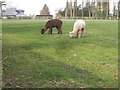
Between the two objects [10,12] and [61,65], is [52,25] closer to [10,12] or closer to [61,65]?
[10,12]

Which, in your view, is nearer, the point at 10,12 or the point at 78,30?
the point at 78,30

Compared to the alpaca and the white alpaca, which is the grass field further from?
the alpaca

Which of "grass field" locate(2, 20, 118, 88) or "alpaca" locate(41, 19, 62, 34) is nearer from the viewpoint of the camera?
"grass field" locate(2, 20, 118, 88)

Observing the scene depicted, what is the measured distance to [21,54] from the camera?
8.25 m

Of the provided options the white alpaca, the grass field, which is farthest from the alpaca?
the grass field

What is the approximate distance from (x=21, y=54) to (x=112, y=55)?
252 centimetres

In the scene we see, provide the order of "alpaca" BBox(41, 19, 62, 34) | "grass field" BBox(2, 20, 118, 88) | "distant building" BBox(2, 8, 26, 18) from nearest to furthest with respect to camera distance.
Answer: "grass field" BBox(2, 20, 118, 88)
"distant building" BBox(2, 8, 26, 18)
"alpaca" BBox(41, 19, 62, 34)

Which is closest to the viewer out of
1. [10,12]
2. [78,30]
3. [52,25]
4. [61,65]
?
[61,65]

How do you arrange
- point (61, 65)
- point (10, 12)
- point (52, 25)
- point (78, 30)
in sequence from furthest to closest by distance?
point (10, 12)
point (52, 25)
point (78, 30)
point (61, 65)

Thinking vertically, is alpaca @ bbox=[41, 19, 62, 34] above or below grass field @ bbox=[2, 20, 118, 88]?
above

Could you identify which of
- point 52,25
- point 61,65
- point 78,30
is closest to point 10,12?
point 52,25

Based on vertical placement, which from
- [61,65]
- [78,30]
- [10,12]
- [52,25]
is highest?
[10,12]

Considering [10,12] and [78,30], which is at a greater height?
[10,12]

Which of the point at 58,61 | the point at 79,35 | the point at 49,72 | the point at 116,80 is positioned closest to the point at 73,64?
the point at 58,61
